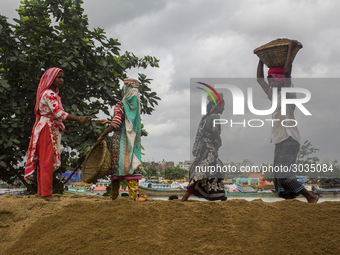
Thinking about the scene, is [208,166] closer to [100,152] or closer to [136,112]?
[136,112]

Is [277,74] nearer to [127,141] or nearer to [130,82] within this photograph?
[130,82]

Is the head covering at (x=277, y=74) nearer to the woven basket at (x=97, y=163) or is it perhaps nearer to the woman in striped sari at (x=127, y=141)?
the woman in striped sari at (x=127, y=141)

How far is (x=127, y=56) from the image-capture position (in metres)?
7.07

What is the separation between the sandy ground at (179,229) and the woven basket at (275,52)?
6.17 feet

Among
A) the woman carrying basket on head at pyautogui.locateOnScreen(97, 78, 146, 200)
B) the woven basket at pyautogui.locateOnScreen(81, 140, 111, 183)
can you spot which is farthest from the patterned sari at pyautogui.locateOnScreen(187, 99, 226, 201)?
the woven basket at pyautogui.locateOnScreen(81, 140, 111, 183)

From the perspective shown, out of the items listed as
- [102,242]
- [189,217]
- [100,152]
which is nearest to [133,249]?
[102,242]

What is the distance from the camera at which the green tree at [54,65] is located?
566 centimetres

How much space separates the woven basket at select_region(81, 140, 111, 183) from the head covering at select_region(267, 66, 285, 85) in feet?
8.39

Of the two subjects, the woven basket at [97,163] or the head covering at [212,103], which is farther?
the head covering at [212,103]

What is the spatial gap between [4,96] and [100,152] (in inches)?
100

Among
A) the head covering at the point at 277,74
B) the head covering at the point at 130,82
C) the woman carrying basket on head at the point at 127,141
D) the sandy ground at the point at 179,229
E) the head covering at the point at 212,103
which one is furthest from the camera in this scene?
the head covering at the point at 212,103

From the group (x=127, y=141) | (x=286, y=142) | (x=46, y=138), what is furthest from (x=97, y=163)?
(x=286, y=142)

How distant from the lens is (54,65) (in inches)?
238

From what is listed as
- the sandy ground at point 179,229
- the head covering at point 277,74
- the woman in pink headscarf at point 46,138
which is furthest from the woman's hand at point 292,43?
the woman in pink headscarf at point 46,138
